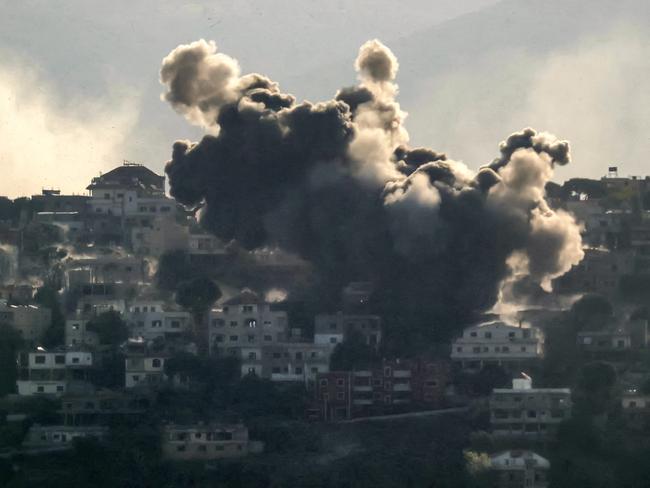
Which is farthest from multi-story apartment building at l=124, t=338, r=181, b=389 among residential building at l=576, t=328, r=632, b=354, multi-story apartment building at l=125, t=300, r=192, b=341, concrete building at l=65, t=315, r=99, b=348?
residential building at l=576, t=328, r=632, b=354

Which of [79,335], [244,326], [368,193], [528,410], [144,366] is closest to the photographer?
[528,410]

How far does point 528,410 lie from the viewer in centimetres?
8925

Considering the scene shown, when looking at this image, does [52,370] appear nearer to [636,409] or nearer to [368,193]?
[368,193]

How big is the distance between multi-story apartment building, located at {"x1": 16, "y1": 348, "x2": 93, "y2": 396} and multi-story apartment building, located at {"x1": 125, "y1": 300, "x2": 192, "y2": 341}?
3.91 metres

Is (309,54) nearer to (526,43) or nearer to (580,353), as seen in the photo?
(526,43)

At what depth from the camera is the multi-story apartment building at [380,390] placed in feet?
299

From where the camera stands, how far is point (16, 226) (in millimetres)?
114500

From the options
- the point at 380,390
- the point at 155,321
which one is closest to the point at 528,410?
the point at 380,390

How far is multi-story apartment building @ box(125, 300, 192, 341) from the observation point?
323 ft

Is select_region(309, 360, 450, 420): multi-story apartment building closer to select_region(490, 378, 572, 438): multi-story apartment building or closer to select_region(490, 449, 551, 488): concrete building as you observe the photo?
select_region(490, 378, 572, 438): multi-story apartment building

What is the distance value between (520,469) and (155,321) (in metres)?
17.3

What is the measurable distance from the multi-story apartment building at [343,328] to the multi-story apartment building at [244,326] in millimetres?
1177

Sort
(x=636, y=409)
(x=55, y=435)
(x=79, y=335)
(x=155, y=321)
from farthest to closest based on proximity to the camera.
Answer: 1. (x=155, y=321)
2. (x=79, y=335)
3. (x=636, y=409)
4. (x=55, y=435)

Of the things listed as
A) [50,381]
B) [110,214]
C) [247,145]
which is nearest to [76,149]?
[110,214]
